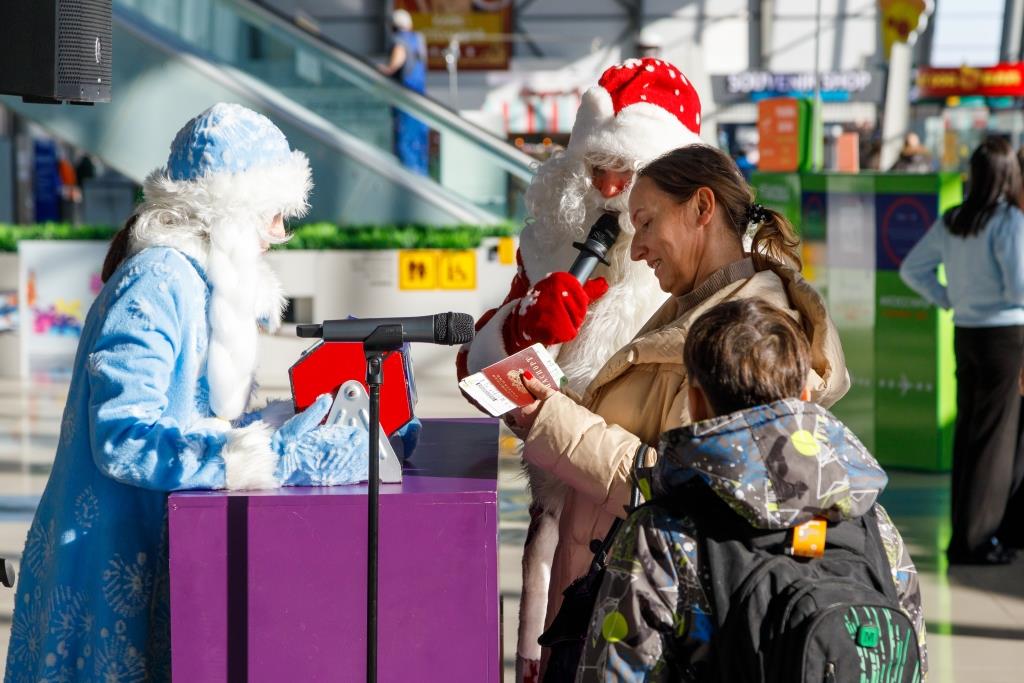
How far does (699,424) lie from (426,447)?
0.82 meters

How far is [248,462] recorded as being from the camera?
6.40 ft

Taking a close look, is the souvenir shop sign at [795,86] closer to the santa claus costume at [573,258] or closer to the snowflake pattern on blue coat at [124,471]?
the santa claus costume at [573,258]

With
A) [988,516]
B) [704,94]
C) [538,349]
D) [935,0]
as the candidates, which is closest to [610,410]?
[538,349]

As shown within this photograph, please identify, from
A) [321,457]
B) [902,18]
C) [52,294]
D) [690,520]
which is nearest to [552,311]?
[321,457]

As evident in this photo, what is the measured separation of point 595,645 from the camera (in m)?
1.65

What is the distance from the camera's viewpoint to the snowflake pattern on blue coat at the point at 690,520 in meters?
1.58

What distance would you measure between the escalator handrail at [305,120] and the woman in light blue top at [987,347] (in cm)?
612

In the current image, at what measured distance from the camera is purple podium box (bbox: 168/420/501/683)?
189 centimetres

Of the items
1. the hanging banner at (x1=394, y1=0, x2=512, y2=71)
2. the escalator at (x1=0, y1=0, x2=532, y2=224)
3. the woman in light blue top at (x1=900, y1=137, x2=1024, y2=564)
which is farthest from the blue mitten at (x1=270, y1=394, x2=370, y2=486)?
the hanging banner at (x1=394, y1=0, x2=512, y2=71)

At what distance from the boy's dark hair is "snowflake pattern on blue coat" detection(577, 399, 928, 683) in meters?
0.04

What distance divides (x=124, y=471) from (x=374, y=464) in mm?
397

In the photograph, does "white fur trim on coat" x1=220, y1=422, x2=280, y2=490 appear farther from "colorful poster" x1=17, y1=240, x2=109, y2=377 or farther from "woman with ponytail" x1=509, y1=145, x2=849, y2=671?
"colorful poster" x1=17, y1=240, x2=109, y2=377

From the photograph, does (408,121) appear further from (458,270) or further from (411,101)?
(458,270)

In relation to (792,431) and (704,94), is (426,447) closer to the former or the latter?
(792,431)
